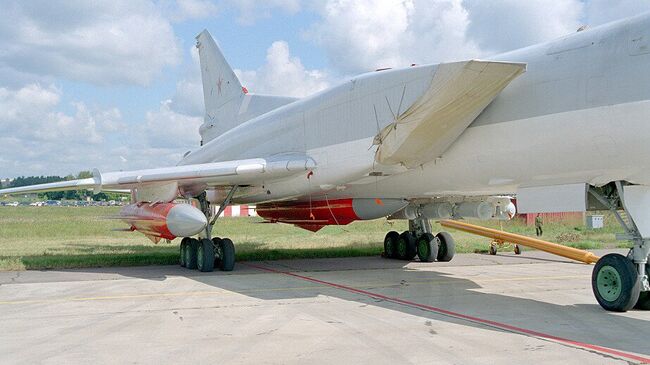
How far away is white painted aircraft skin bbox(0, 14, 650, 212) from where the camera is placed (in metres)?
7.32

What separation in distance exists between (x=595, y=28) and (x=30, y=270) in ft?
39.5

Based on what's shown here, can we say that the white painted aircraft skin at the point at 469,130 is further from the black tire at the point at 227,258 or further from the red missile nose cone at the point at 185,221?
the black tire at the point at 227,258

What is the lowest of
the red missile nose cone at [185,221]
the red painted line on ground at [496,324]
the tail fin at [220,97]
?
the red painted line on ground at [496,324]

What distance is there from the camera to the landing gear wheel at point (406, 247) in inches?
628

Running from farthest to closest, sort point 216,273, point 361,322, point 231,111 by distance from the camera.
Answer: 1. point 231,111
2. point 216,273
3. point 361,322

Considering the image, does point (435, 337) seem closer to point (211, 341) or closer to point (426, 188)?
point (211, 341)

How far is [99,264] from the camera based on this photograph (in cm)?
1442

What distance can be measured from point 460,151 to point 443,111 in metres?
0.93

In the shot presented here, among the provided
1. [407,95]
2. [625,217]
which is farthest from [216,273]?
[625,217]

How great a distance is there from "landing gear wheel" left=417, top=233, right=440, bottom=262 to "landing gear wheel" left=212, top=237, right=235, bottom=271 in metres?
5.02

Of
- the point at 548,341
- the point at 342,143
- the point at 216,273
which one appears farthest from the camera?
the point at 216,273

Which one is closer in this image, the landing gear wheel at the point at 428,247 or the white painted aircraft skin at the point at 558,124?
the white painted aircraft skin at the point at 558,124

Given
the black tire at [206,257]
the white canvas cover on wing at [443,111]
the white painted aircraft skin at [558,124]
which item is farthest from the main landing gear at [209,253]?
the white canvas cover on wing at [443,111]

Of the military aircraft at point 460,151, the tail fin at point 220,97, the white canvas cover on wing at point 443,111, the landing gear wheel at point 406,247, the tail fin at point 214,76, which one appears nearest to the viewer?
the military aircraft at point 460,151
